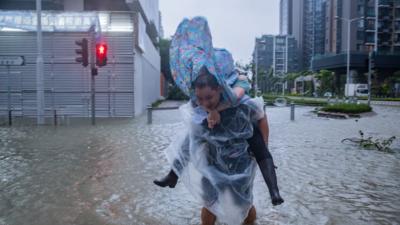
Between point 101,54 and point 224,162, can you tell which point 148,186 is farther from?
point 101,54

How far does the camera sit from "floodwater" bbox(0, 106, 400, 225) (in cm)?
455

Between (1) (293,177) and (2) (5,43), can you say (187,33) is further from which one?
(2) (5,43)

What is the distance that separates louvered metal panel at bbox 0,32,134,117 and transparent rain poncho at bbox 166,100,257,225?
54.5ft

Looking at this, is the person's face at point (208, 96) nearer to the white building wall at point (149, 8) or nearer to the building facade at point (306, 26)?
the white building wall at point (149, 8)

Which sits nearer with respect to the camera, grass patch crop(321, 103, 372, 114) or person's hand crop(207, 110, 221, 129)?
person's hand crop(207, 110, 221, 129)

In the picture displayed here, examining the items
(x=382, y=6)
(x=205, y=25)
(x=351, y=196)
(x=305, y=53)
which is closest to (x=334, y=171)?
(x=351, y=196)

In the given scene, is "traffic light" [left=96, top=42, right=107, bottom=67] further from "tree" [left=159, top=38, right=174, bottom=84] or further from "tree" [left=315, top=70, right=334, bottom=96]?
"tree" [left=315, top=70, right=334, bottom=96]

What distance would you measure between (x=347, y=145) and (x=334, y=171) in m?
3.65

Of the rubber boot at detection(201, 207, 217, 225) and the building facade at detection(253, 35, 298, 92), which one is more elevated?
the building facade at detection(253, 35, 298, 92)

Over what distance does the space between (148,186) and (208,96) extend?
2907mm

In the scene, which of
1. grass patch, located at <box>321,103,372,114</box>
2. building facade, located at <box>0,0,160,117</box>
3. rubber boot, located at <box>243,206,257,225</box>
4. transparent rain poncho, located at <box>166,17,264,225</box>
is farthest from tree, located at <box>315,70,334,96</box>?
transparent rain poncho, located at <box>166,17,264,225</box>

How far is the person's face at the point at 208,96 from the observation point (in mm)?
3332

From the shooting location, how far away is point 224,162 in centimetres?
353

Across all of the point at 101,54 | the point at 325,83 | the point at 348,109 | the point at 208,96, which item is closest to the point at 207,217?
the point at 208,96
